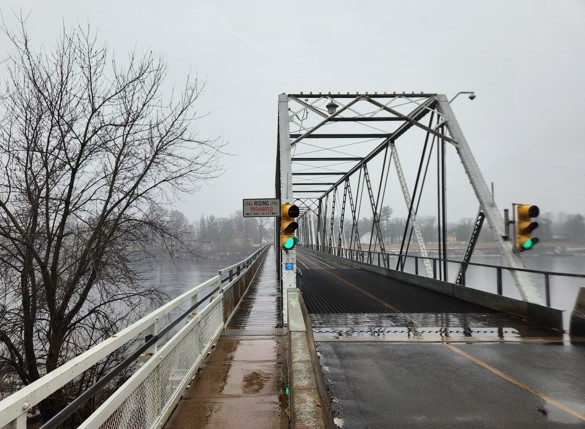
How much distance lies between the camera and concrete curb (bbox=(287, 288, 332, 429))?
9.13ft

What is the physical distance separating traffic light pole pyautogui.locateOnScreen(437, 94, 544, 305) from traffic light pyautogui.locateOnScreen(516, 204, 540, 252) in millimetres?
1535

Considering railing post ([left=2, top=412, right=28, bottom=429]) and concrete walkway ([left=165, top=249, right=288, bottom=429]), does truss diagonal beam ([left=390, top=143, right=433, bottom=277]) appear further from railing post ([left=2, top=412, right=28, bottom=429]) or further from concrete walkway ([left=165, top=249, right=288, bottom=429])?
railing post ([left=2, top=412, right=28, bottom=429])

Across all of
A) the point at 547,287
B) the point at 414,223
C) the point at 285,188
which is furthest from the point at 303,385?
the point at 414,223

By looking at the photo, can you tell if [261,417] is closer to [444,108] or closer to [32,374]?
[32,374]

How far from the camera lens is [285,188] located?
10.8 m

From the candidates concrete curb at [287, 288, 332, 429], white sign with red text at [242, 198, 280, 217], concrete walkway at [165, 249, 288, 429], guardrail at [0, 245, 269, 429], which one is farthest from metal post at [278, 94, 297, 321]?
concrete curb at [287, 288, 332, 429]

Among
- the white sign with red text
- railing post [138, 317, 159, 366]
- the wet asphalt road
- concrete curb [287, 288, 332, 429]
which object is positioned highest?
the white sign with red text

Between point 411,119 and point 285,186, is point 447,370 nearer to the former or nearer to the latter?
→ point 285,186

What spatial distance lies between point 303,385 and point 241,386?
2039mm

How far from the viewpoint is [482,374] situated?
5449 millimetres

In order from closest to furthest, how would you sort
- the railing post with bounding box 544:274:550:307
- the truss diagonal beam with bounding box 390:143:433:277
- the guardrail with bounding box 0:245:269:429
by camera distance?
the guardrail with bounding box 0:245:269:429 < the railing post with bounding box 544:274:550:307 < the truss diagonal beam with bounding box 390:143:433:277

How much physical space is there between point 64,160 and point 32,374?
16.9 feet

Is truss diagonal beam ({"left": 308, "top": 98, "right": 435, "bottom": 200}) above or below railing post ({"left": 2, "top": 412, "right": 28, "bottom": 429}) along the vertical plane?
above

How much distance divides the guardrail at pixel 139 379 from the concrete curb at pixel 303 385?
4.28ft
